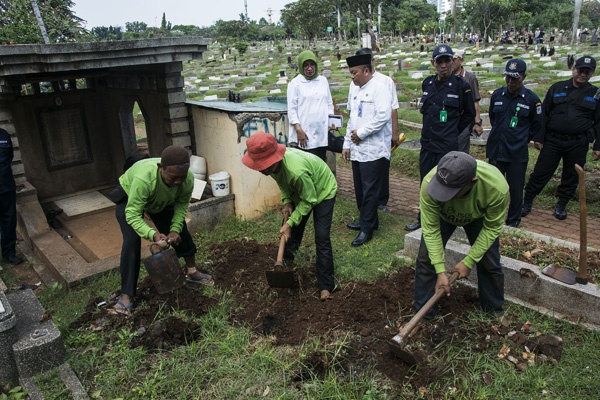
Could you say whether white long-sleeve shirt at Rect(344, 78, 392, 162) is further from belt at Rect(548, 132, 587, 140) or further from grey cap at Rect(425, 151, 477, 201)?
grey cap at Rect(425, 151, 477, 201)

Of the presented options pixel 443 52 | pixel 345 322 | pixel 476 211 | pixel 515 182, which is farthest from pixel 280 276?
pixel 515 182

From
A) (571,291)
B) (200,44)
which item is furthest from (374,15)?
(571,291)

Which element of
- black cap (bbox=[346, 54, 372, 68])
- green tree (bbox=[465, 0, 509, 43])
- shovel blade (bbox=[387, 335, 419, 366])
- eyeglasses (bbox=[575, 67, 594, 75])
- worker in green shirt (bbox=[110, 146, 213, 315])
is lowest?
shovel blade (bbox=[387, 335, 419, 366])

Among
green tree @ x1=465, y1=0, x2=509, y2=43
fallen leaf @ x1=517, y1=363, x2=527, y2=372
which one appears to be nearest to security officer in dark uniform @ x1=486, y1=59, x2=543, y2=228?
fallen leaf @ x1=517, y1=363, x2=527, y2=372

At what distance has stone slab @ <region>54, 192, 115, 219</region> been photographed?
7445 mm

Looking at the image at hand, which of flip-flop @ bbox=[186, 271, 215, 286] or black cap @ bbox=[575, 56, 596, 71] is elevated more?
black cap @ bbox=[575, 56, 596, 71]

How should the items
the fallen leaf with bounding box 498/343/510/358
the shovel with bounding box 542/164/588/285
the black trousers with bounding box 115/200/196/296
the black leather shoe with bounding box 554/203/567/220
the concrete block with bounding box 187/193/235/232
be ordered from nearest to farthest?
the fallen leaf with bounding box 498/343/510/358, the shovel with bounding box 542/164/588/285, the black trousers with bounding box 115/200/196/296, the black leather shoe with bounding box 554/203/567/220, the concrete block with bounding box 187/193/235/232

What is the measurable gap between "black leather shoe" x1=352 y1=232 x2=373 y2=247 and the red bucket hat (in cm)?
204

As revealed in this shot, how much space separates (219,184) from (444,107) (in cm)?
314

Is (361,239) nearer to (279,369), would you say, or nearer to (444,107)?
(444,107)

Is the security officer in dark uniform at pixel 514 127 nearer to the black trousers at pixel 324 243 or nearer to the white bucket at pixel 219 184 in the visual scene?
the black trousers at pixel 324 243

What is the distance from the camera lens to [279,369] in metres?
3.36

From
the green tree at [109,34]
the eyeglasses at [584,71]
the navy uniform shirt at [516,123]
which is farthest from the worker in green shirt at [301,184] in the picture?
the green tree at [109,34]

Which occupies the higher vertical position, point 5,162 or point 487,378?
point 5,162
